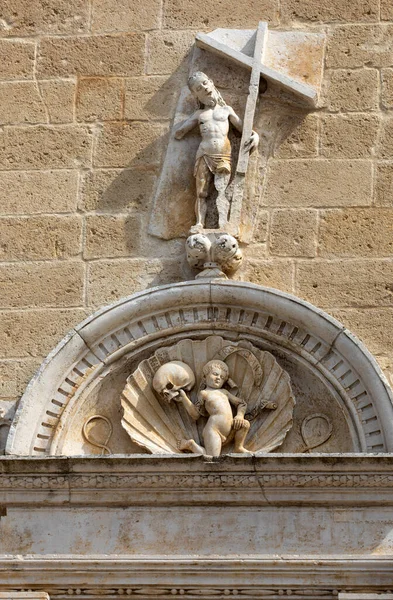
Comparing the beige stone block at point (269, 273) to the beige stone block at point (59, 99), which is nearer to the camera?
the beige stone block at point (269, 273)

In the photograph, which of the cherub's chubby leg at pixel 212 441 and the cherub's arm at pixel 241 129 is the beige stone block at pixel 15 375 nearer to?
the cherub's chubby leg at pixel 212 441

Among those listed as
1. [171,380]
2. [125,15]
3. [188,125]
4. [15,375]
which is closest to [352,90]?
[188,125]

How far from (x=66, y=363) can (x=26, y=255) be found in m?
0.74

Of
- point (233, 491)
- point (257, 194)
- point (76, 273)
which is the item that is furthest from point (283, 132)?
point (233, 491)

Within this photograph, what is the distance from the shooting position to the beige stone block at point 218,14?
10750 mm

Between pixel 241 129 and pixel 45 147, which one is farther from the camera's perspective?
pixel 45 147

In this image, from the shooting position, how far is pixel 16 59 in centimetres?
1081

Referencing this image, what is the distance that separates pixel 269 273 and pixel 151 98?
1262mm

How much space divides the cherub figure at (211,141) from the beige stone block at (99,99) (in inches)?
16.6

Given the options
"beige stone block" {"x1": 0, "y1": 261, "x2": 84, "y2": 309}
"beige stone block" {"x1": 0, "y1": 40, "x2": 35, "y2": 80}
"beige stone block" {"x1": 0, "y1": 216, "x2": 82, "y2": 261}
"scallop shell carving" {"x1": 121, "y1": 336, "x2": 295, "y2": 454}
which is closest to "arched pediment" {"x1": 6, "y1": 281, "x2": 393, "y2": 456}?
"scallop shell carving" {"x1": 121, "y1": 336, "x2": 295, "y2": 454}

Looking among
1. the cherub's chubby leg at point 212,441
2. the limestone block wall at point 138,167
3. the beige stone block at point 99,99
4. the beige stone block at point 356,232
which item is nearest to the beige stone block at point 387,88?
the limestone block wall at point 138,167

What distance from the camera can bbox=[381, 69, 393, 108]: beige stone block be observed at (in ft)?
34.3

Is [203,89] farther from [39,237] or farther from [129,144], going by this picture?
[39,237]

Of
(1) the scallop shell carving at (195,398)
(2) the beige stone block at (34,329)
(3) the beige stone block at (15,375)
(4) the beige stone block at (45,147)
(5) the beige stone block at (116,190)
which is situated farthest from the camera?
(4) the beige stone block at (45,147)
